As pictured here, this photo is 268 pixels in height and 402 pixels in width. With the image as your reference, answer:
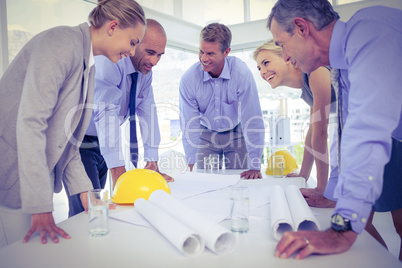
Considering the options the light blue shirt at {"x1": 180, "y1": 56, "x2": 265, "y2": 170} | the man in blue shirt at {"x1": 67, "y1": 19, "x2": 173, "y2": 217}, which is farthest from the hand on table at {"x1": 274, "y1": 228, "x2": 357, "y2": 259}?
the light blue shirt at {"x1": 180, "y1": 56, "x2": 265, "y2": 170}

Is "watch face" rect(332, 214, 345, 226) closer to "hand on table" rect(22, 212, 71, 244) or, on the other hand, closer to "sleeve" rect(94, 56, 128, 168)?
"hand on table" rect(22, 212, 71, 244)

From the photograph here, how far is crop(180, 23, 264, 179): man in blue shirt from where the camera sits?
8.80 ft

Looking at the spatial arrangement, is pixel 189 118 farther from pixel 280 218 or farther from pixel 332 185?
pixel 280 218

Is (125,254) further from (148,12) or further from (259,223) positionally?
(148,12)

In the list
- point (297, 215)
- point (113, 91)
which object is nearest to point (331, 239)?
point (297, 215)

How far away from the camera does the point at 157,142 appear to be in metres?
2.41

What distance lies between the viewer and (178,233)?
0.89m

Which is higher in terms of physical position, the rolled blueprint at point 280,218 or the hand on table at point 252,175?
the rolled blueprint at point 280,218

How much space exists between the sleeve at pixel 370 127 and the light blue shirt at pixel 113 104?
1.36m

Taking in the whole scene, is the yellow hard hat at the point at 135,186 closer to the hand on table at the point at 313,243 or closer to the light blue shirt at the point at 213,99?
the hand on table at the point at 313,243

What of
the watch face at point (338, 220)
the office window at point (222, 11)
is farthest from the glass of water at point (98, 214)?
the office window at point (222, 11)

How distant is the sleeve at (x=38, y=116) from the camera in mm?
1063

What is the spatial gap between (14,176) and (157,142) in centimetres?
119

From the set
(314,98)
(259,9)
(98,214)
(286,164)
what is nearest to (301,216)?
(98,214)
